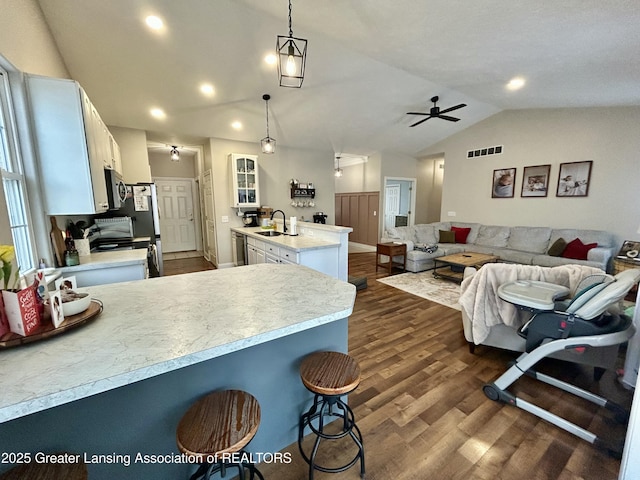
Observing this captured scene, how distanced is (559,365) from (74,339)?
10.8ft

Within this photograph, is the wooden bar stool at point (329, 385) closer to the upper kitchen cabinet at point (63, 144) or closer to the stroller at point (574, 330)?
the stroller at point (574, 330)

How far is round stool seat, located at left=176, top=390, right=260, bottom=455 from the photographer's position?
0.89m

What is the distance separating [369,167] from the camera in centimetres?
Answer: 733

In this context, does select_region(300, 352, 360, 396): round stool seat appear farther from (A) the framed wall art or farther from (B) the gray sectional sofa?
(A) the framed wall art

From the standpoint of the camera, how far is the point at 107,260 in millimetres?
2326

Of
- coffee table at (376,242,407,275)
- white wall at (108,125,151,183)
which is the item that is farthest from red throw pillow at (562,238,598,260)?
white wall at (108,125,151,183)

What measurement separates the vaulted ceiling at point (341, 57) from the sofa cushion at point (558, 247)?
7.36ft

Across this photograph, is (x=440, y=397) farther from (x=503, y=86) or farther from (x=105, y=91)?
(x=105, y=91)

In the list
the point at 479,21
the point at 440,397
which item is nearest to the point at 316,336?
the point at 440,397

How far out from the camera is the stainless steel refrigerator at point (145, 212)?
3881 mm

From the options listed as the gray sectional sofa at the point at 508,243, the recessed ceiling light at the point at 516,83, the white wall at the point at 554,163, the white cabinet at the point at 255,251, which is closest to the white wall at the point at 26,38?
the white cabinet at the point at 255,251

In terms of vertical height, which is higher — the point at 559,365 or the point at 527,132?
the point at 527,132

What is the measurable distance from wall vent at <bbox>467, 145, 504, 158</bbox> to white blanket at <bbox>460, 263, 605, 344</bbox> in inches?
184

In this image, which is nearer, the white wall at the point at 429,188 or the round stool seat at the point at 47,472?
the round stool seat at the point at 47,472
